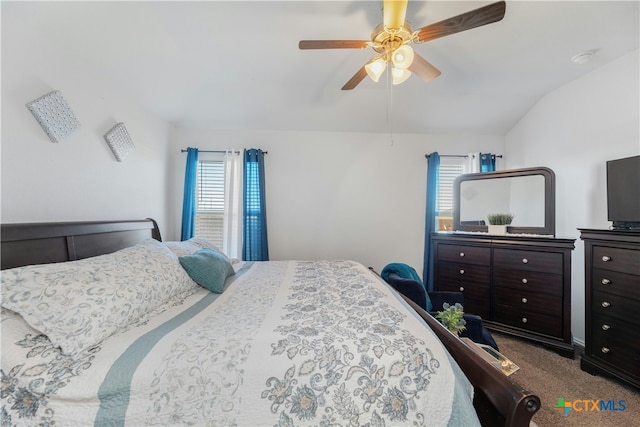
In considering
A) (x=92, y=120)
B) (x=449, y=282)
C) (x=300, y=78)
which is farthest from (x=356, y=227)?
(x=92, y=120)

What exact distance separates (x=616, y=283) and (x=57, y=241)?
12.0 ft

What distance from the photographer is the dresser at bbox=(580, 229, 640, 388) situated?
1.64 m

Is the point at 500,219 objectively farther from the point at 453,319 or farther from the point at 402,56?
the point at 402,56

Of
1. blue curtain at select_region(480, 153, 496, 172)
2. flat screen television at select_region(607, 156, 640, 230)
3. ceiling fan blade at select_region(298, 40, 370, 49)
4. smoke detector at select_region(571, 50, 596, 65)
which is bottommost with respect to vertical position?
flat screen television at select_region(607, 156, 640, 230)

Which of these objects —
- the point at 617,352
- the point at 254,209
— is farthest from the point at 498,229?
the point at 254,209

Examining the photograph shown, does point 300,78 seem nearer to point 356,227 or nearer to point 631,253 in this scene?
point 356,227

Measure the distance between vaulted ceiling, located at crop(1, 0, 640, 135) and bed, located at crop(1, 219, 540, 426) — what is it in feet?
5.01

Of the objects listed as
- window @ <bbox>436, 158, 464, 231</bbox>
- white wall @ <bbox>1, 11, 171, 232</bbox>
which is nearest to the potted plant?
window @ <bbox>436, 158, 464, 231</bbox>

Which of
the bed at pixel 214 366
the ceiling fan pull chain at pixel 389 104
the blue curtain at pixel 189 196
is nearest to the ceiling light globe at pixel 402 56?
the ceiling fan pull chain at pixel 389 104

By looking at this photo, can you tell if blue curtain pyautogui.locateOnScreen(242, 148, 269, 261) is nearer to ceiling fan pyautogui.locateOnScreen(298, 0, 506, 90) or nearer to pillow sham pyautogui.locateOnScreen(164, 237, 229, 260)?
pillow sham pyautogui.locateOnScreen(164, 237, 229, 260)

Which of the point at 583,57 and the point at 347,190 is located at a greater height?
the point at 583,57

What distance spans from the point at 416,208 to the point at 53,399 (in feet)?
11.4

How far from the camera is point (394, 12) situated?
1253 millimetres

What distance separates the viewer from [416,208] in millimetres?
3369
